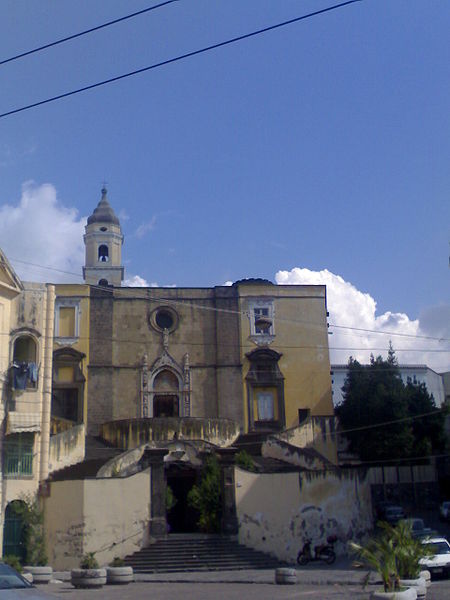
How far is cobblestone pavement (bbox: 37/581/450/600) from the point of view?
17.3m

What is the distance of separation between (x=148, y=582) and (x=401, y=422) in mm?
20113

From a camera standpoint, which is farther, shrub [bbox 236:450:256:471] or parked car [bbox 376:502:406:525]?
parked car [bbox 376:502:406:525]

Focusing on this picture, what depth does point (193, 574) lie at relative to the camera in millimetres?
23422

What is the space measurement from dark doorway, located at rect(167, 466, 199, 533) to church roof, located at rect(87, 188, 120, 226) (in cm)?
3032

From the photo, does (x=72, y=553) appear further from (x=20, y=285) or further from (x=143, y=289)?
(x=143, y=289)

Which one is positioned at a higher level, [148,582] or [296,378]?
[296,378]

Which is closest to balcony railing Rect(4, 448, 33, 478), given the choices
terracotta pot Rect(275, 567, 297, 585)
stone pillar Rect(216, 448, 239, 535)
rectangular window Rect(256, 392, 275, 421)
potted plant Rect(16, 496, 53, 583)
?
potted plant Rect(16, 496, 53, 583)

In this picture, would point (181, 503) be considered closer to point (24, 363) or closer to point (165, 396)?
point (24, 363)

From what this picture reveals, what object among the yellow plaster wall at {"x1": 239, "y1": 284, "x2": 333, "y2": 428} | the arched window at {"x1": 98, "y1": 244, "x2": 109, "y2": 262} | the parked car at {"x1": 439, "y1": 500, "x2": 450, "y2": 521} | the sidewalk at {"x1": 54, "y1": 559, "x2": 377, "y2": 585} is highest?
the arched window at {"x1": 98, "y1": 244, "x2": 109, "y2": 262}

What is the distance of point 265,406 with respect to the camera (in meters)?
41.1

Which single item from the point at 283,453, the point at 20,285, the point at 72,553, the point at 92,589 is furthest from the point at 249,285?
the point at 92,589

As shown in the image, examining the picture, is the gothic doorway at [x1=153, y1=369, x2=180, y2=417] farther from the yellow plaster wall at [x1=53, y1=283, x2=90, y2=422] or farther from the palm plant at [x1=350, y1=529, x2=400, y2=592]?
the palm plant at [x1=350, y1=529, x2=400, y2=592]

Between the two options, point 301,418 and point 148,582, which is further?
point 301,418

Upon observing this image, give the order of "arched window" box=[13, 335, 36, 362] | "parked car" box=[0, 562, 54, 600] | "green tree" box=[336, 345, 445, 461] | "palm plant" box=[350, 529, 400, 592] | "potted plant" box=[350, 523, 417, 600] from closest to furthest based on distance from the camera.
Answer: "parked car" box=[0, 562, 54, 600] → "potted plant" box=[350, 523, 417, 600] → "palm plant" box=[350, 529, 400, 592] → "arched window" box=[13, 335, 36, 362] → "green tree" box=[336, 345, 445, 461]
